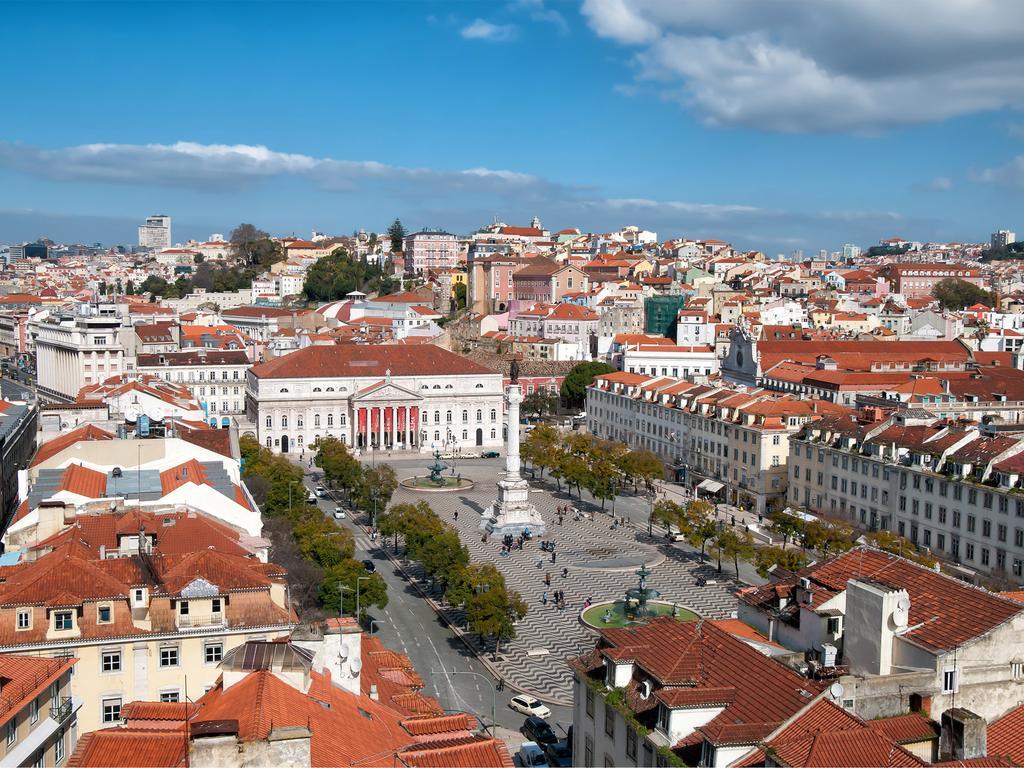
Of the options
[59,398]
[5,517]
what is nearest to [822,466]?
[5,517]

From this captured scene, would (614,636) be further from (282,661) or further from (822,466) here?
(822,466)

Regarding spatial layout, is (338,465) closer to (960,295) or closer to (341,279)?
(341,279)

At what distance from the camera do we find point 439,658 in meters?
39.4

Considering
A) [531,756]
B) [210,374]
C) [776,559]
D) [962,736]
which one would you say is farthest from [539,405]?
[962,736]

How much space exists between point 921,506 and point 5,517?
139 ft

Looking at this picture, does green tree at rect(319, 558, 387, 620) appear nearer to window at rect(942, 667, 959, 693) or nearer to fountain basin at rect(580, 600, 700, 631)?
fountain basin at rect(580, 600, 700, 631)

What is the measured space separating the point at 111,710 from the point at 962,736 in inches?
697

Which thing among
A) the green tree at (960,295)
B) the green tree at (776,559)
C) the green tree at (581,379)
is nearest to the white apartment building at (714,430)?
the green tree at (581,379)

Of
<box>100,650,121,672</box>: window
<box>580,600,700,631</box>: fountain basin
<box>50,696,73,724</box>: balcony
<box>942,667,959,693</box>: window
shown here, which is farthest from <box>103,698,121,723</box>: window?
<box>580,600,700,631</box>: fountain basin

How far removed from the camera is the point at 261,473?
198 ft

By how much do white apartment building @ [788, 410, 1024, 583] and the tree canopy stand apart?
4290 inches

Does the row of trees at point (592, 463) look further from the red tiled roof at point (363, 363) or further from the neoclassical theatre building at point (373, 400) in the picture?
the red tiled roof at point (363, 363)

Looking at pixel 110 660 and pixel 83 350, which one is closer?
pixel 110 660

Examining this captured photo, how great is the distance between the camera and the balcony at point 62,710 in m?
18.8
